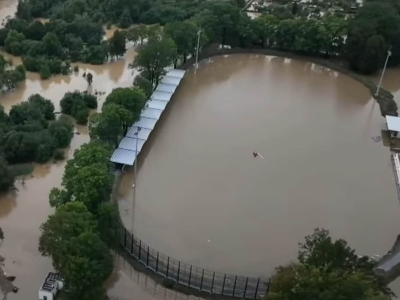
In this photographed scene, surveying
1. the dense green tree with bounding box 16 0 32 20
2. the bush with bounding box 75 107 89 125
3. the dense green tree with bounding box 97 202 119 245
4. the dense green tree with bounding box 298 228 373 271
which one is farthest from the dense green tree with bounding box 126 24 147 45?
the dense green tree with bounding box 298 228 373 271

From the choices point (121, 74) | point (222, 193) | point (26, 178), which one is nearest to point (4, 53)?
point (121, 74)

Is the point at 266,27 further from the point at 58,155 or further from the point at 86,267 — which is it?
the point at 86,267

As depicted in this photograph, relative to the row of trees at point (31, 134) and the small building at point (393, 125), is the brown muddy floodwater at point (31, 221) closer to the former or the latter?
the row of trees at point (31, 134)

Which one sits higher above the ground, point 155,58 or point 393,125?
point 155,58

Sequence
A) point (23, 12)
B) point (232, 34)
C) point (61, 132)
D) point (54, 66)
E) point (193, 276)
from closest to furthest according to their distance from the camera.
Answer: point (193, 276), point (61, 132), point (54, 66), point (232, 34), point (23, 12)

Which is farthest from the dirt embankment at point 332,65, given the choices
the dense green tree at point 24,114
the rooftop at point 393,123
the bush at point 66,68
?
the dense green tree at point 24,114

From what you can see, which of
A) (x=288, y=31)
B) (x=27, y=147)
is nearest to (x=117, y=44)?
(x=288, y=31)
